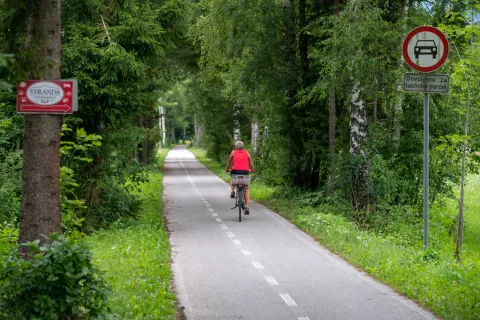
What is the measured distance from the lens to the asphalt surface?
8.23m

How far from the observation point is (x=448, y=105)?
1844 centimetres

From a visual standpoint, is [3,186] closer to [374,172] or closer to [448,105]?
[374,172]

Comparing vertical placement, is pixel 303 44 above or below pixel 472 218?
above

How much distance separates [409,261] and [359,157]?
329 inches

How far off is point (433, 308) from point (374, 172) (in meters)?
10.9

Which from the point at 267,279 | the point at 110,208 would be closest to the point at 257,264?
the point at 267,279

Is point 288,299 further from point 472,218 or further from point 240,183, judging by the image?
point 472,218

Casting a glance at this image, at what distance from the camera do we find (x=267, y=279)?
10211 millimetres

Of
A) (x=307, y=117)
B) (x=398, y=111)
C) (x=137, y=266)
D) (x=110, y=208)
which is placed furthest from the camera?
(x=307, y=117)

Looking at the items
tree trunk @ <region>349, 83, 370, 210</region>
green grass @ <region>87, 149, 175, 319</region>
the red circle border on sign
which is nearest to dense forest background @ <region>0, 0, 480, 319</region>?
A: tree trunk @ <region>349, 83, 370, 210</region>

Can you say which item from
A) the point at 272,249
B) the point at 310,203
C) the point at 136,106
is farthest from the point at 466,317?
the point at 310,203

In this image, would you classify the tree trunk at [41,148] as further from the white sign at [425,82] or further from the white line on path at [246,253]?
the white line on path at [246,253]

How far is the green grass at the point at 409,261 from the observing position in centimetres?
815

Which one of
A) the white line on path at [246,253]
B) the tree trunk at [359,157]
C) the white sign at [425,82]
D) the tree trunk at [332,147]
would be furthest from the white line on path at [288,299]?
the tree trunk at [332,147]
